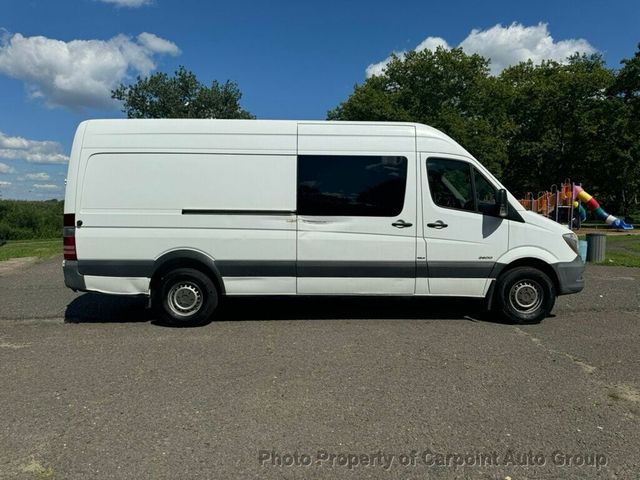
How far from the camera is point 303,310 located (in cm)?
755

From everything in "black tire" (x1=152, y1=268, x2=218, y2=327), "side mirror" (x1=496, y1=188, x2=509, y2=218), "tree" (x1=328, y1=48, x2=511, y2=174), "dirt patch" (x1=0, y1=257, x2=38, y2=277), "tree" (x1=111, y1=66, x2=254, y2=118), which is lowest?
"dirt patch" (x1=0, y1=257, x2=38, y2=277)

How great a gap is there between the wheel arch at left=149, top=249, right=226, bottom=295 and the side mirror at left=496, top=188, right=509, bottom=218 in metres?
3.70

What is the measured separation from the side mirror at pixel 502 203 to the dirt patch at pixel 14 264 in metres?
10.6

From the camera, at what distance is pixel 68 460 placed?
10.9 feet

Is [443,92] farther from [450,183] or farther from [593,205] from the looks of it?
[450,183]

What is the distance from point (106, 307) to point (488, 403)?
5.93m

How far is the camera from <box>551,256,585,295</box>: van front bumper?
674 centimetres

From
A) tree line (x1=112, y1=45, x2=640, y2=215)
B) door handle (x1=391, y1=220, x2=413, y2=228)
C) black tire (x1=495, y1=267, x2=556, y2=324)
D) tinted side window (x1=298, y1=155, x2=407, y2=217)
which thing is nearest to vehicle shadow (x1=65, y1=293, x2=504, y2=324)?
black tire (x1=495, y1=267, x2=556, y2=324)

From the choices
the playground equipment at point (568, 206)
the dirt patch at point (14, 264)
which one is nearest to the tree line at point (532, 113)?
the playground equipment at point (568, 206)

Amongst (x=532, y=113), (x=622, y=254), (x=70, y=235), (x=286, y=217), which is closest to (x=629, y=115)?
(x=532, y=113)

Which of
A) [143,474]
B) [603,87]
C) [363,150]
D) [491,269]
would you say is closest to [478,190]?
[491,269]

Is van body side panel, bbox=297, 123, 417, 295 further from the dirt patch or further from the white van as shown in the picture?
the dirt patch

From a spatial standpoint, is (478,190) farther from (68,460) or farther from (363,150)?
(68,460)

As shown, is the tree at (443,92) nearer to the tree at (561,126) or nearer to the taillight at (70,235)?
the tree at (561,126)
